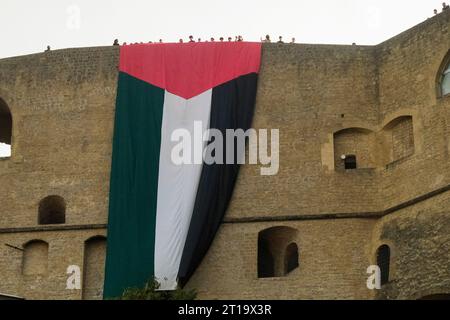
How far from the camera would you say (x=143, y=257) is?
25906mm

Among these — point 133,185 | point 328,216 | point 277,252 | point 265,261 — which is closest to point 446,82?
point 328,216

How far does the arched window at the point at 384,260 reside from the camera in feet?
83.5

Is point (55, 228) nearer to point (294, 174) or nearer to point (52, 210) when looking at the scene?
point (52, 210)

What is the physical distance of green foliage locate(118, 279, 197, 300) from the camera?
78.6 feet

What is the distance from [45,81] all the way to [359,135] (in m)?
8.08

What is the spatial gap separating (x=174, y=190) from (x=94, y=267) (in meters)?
2.75

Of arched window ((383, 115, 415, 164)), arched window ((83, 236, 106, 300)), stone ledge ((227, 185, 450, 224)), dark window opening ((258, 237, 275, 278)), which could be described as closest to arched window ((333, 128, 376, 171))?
arched window ((383, 115, 415, 164))

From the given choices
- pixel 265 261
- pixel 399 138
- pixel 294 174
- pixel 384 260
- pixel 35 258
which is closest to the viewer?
pixel 384 260

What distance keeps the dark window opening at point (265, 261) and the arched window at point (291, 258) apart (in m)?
0.37

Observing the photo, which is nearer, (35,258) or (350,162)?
(350,162)

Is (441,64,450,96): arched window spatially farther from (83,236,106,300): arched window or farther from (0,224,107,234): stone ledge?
(83,236,106,300): arched window

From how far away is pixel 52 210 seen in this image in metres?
28.1

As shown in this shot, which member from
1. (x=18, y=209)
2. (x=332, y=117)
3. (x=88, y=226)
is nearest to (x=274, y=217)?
(x=332, y=117)

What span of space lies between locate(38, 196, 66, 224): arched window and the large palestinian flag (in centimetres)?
174
